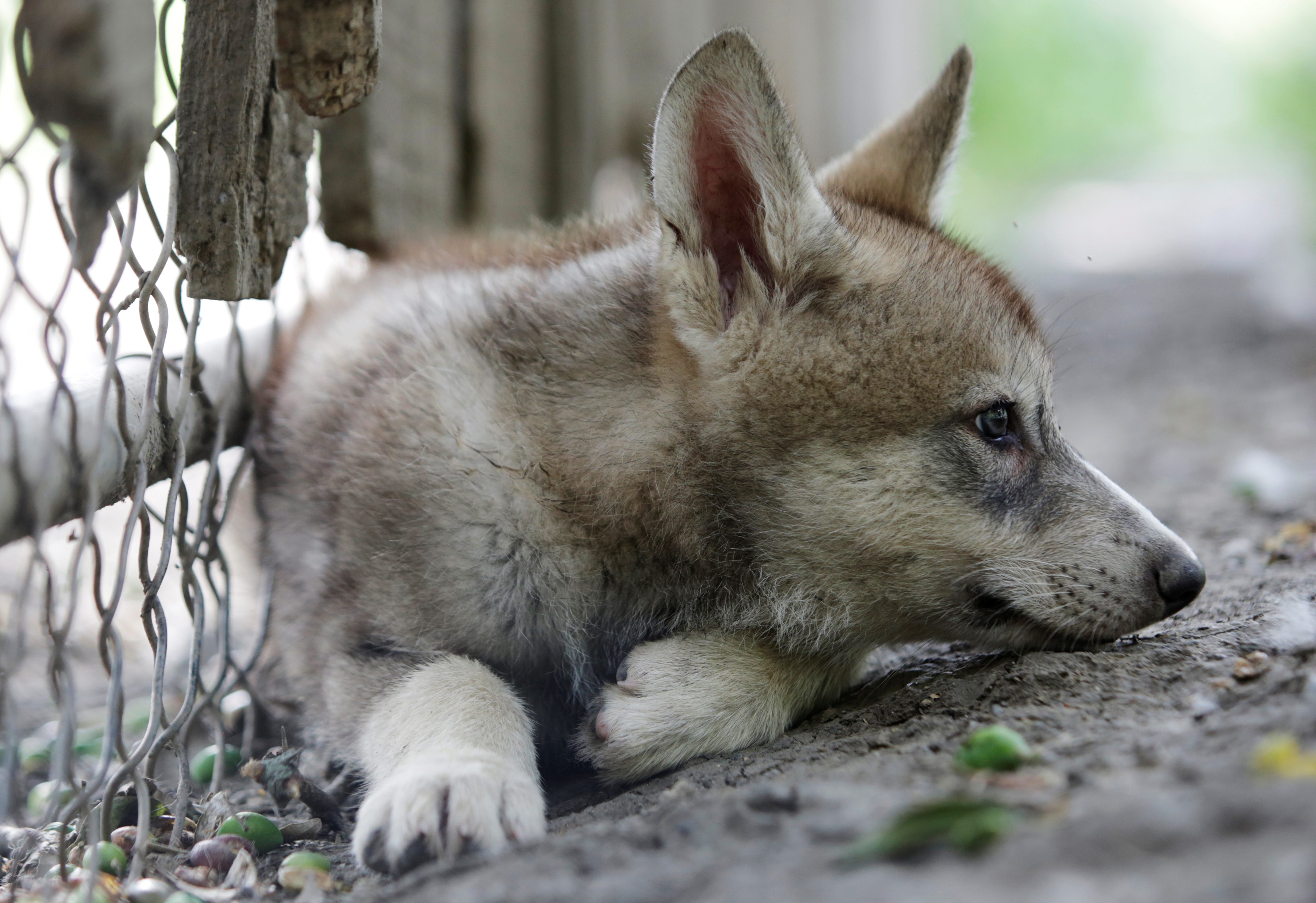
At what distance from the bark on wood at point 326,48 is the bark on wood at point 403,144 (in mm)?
952

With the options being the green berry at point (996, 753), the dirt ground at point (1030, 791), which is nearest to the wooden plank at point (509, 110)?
the dirt ground at point (1030, 791)

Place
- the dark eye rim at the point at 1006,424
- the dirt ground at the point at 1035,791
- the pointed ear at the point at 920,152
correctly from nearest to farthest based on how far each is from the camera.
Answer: the dirt ground at the point at 1035,791 < the dark eye rim at the point at 1006,424 < the pointed ear at the point at 920,152

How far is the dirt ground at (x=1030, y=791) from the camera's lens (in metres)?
1.29

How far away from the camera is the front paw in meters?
1.91

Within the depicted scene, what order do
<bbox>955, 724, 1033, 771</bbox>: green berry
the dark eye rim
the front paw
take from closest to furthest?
1. <bbox>955, 724, 1033, 771</bbox>: green berry
2. the front paw
3. the dark eye rim

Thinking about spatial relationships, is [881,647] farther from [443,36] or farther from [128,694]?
[443,36]

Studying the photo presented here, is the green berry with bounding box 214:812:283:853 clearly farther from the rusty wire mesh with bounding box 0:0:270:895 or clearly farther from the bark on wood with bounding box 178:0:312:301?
the bark on wood with bounding box 178:0:312:301

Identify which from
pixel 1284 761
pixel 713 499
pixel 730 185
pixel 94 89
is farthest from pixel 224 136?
pixel 1284 761

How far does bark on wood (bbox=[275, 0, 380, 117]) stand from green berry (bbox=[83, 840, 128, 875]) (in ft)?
5.07

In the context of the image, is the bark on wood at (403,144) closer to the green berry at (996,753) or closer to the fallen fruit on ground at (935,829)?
the green berry at (996,753)

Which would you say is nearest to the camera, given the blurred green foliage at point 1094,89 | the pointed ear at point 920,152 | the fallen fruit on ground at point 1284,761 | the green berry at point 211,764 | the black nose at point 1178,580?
the fallen fruit on ground at point 1284,761

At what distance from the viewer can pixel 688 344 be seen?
8.16 ft

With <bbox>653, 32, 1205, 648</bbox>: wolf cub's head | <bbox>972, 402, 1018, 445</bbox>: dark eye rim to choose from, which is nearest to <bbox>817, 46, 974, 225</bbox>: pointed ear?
<bbox>653, 32, 1205, 648</bbox>: wolf cub's head

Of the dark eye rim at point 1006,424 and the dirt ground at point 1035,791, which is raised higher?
the dark eye rim at point 1006,424
